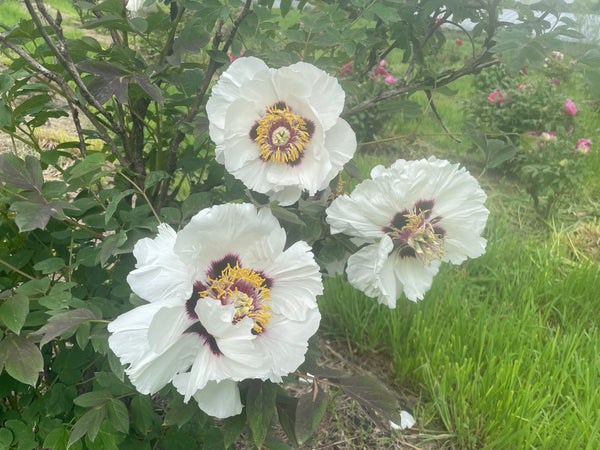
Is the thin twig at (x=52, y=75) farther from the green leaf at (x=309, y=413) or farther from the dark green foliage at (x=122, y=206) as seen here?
the green leaf at (x=309, y=413)

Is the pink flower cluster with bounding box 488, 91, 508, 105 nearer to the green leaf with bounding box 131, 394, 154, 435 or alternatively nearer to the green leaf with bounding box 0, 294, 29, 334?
the green leaf with bounding box 131, 394, 154, 435

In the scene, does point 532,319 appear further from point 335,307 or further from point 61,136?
point 61,136

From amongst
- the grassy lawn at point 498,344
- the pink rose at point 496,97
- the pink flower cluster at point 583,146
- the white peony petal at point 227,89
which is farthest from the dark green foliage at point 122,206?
the pink rose at point 496,97

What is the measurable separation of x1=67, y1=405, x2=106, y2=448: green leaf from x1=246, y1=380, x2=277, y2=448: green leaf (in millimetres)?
278

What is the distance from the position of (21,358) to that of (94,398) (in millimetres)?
141

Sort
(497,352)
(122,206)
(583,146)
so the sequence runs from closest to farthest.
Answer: (122,206) → (497,352) → (583,146)

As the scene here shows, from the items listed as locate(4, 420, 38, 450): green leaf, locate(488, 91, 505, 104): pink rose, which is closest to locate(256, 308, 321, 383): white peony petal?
locate(4, 420, 38, 450): green leaf

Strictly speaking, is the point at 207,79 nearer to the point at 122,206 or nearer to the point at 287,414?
the point at 122,206

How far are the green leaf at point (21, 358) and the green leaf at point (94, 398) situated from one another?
0.30 feet

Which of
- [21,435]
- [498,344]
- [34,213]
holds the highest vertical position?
[34,213]

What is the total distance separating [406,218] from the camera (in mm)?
821

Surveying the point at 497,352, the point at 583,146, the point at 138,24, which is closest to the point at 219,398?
the point at 138,24

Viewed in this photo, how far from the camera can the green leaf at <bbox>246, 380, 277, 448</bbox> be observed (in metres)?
0.72

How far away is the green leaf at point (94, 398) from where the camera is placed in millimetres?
868
